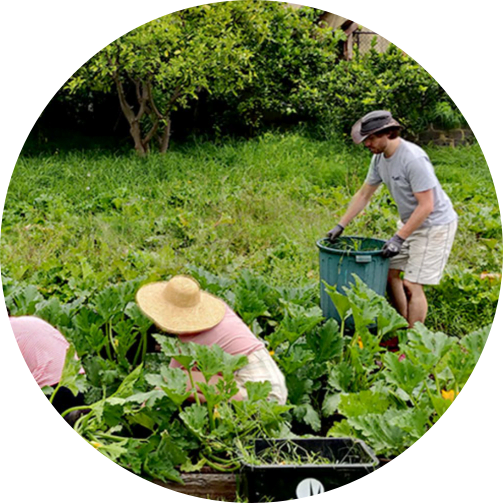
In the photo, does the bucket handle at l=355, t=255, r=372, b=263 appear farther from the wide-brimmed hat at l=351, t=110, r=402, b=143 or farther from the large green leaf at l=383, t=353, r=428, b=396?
the large green leaf at l=383, t=353, r=428, b=396

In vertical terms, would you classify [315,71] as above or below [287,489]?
above

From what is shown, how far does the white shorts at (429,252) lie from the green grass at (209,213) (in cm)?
45

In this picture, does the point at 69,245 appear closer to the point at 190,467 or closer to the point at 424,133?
the point at 190,467

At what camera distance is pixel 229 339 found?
111 inches

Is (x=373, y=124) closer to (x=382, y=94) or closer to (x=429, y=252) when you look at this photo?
(x=429, y=252)

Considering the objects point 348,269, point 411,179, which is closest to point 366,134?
point 411,179

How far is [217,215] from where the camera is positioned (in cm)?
673

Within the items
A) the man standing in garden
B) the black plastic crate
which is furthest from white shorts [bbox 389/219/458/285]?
the black plastic crate

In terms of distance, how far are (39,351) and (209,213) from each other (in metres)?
4.23

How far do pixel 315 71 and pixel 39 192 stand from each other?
5.46 metres

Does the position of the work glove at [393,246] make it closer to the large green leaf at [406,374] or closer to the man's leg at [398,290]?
the man's leg at [398,290]

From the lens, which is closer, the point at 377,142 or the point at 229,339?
the point at 229,339

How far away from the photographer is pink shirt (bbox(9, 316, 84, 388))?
267 cm

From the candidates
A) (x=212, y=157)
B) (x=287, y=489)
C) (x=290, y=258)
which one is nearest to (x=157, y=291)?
(x=287, y=489)
